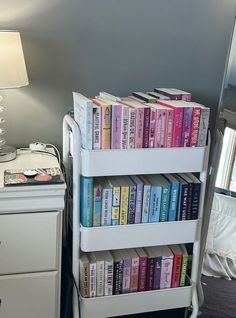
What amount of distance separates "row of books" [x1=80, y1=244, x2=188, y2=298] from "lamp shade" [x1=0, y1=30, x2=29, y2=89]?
2.36ft

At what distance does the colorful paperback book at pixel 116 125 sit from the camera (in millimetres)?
1410

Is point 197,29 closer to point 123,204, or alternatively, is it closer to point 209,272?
point 123,204

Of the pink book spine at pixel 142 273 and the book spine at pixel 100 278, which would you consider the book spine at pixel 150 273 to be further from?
the book spine at pixel 100 278

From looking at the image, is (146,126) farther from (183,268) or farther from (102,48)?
(183,268)

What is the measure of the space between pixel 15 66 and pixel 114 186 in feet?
1.84

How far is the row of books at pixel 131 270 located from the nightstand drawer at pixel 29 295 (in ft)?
0.46

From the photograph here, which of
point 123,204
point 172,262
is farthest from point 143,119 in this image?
point 172,262

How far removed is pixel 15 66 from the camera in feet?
4.77

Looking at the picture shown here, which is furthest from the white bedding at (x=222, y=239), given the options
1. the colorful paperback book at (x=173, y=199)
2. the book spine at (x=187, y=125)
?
the book spine at (x=187, y=125)

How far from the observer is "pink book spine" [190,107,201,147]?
4.85ft

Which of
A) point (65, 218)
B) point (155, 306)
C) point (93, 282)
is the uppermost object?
point (65, 218)

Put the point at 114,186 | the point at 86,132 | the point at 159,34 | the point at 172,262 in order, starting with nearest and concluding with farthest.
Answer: the point at 86,132 < the point at 114,186 < the point at 172,262 < the point at 159,34

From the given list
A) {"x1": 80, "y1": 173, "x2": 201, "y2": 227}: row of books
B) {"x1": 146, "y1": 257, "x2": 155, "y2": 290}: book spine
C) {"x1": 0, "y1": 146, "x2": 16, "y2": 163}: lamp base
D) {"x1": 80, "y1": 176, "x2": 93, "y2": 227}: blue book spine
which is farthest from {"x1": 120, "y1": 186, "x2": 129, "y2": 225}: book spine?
{"x1": 0, "y1": 146, "x2": 16, "y2": 163}: lamp base

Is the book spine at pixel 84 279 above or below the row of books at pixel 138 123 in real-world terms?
below
